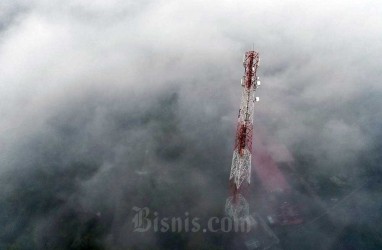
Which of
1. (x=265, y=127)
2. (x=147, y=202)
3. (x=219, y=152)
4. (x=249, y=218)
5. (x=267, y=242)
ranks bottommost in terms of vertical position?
(x=267, y=242)

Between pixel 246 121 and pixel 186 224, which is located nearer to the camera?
pixel 246 121

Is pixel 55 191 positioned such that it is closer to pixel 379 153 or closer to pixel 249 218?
pixel 249 218

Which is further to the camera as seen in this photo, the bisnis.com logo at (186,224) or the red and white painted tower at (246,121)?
the bisnis.com logo at (186,224)

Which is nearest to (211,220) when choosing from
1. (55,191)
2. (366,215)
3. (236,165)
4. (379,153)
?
(236,165)

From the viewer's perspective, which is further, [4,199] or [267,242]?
[4,199]

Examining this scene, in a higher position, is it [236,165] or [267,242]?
[236,165]

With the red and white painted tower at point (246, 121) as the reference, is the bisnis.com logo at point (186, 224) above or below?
below

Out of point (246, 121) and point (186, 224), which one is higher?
point (246, 121)

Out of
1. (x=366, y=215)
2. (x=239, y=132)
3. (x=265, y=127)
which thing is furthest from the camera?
(x=265, y=127)
